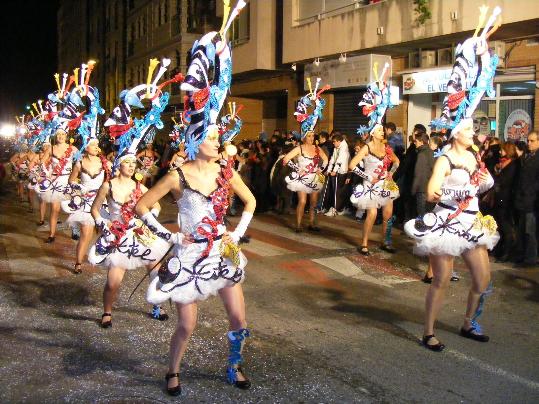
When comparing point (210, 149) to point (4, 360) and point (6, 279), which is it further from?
point (6, 279)

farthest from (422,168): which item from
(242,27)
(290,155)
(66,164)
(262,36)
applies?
(242,27)

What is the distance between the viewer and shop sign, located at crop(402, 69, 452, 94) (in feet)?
51.4

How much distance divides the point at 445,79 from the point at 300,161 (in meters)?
5.45

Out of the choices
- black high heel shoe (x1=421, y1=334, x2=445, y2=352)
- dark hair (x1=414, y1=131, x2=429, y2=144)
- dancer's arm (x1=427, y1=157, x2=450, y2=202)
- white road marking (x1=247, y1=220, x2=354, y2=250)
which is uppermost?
dark hair (x1=414, y1=131, x2=429, y2=144)

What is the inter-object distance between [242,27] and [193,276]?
21.4 meters

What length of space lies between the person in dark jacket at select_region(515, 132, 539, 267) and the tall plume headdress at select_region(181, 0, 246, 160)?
18.9 ft

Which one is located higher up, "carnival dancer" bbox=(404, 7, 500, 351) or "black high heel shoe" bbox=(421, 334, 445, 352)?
"carnival dancer" bbox=(404, 7, 500, 351)

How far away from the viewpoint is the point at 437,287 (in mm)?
5770

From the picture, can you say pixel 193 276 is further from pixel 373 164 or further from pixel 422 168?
pixel 422 168

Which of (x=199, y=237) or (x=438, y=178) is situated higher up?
(x=438, y=178)

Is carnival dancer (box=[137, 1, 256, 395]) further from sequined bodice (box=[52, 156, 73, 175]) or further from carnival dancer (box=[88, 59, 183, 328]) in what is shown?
sequined bodice (box=[52, 156, 73, 175])

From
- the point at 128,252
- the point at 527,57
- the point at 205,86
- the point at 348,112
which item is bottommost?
the point at 128,252

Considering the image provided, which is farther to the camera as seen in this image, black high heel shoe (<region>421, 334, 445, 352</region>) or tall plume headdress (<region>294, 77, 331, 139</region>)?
tall plume headdress (<region>294, 77, 331, 139</region>)

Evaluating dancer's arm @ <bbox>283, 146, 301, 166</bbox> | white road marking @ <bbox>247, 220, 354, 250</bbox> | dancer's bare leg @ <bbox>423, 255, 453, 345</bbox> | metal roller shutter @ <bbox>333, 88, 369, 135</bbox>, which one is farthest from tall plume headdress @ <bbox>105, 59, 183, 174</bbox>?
metal roller shutter @ <bbox>333, 88, 369, 135</bbox>
